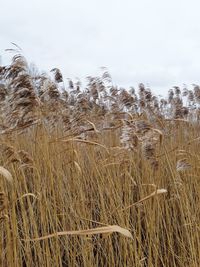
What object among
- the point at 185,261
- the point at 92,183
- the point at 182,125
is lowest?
the point at 185,261

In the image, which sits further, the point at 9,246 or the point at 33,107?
the point at 33,107

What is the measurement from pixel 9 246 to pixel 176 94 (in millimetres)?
5244

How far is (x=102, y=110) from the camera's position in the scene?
382 cm

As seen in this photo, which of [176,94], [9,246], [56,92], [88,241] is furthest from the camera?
[176,94]

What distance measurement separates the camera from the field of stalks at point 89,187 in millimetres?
1321

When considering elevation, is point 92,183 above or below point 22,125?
below

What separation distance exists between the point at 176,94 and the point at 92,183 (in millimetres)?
3871

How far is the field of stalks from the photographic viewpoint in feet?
4.33

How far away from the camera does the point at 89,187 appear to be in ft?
8.21

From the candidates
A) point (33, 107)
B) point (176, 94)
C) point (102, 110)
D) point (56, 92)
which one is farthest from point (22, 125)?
point (176, 94)

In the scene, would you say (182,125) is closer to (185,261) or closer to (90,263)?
(185,261)

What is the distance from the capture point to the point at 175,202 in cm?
→ 247

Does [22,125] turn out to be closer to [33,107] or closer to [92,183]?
[33,107]

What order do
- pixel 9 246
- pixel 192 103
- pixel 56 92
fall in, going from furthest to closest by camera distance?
pixel 192 103
pixel 56 92
pixel 9 246
